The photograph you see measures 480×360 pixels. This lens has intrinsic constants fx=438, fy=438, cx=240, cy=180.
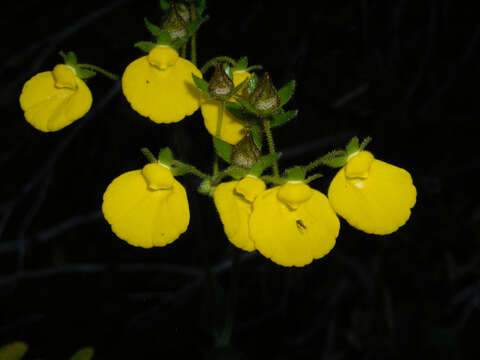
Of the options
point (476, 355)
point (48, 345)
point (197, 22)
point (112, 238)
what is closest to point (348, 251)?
point (476, 355)

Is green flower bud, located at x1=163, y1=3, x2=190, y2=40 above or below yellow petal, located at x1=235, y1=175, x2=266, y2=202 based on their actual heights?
above

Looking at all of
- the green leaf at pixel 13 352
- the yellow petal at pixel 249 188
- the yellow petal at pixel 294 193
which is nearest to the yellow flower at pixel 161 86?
the yellow petal at pixel 249 188

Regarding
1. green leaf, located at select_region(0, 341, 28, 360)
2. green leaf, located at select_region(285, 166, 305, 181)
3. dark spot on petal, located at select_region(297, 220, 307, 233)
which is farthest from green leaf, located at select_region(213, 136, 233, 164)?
green leaf, located at select_region(0, 341, 28, 360)

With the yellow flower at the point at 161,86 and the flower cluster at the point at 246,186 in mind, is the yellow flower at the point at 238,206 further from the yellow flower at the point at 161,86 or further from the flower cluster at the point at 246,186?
the yellow flower at the point at 161,86

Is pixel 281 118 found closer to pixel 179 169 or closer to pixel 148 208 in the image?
pixel 179 169

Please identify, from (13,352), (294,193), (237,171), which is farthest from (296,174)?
(13,352)

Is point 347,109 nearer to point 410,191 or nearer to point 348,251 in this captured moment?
point 348,251

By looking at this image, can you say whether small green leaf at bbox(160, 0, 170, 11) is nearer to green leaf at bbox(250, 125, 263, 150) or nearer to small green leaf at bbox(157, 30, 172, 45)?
small green leaf at bbox(157, 30, 172, 45)
